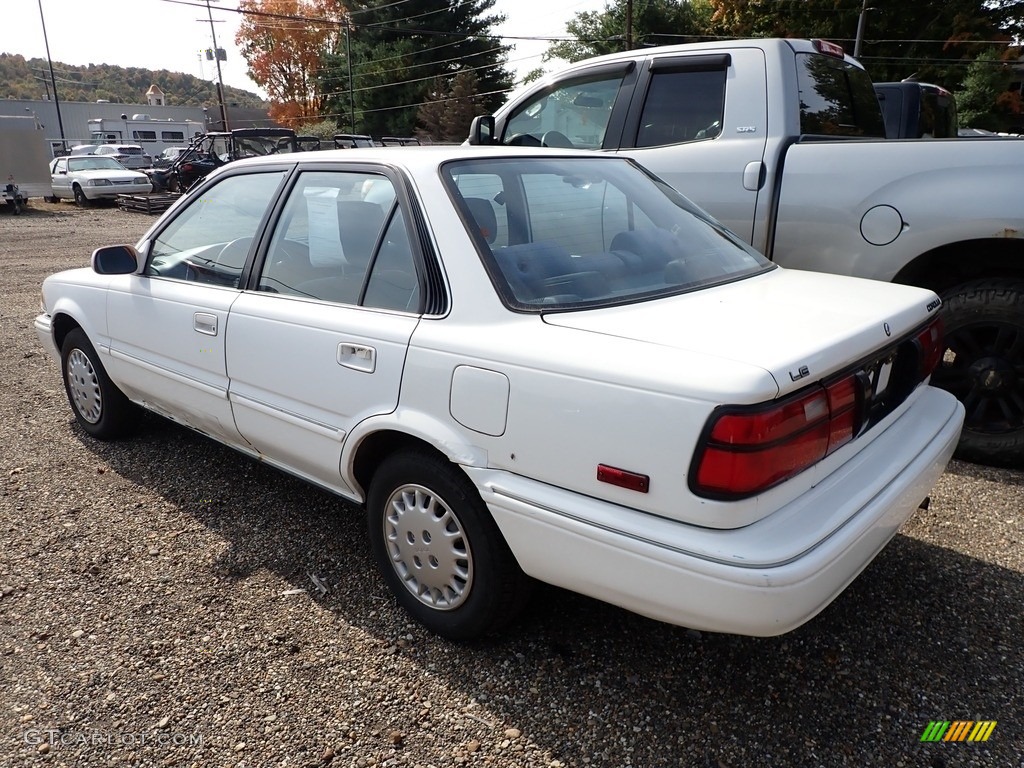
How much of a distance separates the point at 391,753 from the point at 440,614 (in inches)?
20.0

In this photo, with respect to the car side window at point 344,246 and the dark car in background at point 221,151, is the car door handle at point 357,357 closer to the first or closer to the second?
the car side window at point 344,246

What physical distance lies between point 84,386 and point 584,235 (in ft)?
10.6

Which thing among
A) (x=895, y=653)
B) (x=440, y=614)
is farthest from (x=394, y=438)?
(x=895, y=653)

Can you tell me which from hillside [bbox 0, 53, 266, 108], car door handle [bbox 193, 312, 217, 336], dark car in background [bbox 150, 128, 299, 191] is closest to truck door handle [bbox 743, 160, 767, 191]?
car door handle [bbox 193, 312, 217, 336]

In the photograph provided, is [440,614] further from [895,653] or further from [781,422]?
[895,653]

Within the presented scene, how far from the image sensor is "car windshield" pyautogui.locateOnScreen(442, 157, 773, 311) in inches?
94.3

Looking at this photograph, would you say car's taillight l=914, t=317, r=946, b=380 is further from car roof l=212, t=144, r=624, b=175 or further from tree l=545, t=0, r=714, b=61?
tree l=545, t=0, r=714, b=61

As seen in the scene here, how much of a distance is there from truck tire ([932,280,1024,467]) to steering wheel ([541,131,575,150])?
8.58 feet

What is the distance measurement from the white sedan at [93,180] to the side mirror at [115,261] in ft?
68.5

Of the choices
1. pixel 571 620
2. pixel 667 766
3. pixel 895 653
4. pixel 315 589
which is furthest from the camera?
pixel 315 589

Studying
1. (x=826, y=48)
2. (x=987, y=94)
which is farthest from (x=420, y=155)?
(x=987, y=94)

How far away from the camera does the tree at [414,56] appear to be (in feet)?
128

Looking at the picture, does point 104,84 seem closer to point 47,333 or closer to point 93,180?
point 93,180

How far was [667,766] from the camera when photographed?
81.2 inches
